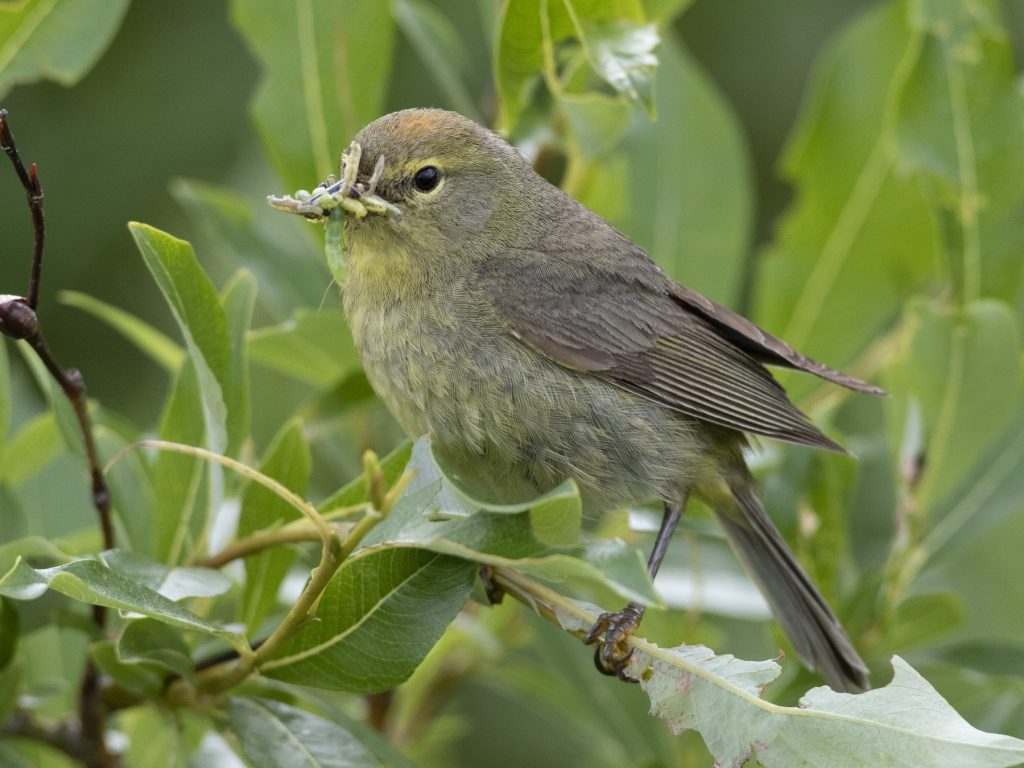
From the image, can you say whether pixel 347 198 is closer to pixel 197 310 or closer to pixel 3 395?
pixel 197 310

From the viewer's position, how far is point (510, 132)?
3754 millimetres

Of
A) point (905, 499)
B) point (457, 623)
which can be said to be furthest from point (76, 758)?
point (905, 499)

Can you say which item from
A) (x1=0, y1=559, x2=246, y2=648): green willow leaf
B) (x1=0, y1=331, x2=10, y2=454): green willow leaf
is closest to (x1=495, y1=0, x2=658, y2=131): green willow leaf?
(x1=0, y1=331, x2=10, y2=454): green willow leaf

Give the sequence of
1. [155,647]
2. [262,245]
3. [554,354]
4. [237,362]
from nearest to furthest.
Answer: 1. [155,647]
2. [237,362]
3. [554,354]
4. [262,245]

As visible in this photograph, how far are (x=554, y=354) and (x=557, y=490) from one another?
52.4 inches

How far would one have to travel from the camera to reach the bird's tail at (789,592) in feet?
12.4

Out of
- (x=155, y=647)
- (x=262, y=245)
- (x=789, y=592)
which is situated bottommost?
(x=789, y=592)

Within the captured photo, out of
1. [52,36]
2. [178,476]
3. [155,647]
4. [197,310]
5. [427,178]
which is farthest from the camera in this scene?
[427,178]

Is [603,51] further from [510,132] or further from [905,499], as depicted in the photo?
[905,499]

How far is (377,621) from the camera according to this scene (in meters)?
2.71

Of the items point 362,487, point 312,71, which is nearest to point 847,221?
point 312,71

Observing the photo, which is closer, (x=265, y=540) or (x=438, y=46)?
(x=265, y=540)

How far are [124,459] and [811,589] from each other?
1944 mm

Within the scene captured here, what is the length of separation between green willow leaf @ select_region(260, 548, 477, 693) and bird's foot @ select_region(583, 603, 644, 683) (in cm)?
38
